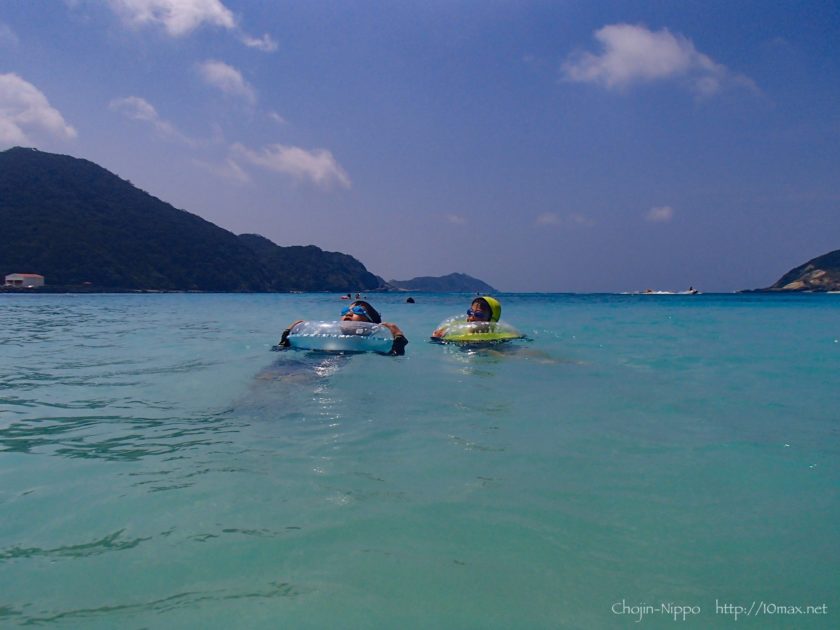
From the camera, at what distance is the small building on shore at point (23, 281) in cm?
8376

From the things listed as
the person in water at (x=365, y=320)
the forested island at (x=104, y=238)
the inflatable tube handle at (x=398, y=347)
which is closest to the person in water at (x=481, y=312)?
the person in water at (x=365, y=320)

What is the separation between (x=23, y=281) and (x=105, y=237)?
28792 mm

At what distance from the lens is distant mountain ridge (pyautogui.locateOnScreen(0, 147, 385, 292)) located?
97.4 m

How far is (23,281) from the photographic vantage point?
84.7 metres

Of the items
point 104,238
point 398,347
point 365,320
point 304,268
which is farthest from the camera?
point 304,268

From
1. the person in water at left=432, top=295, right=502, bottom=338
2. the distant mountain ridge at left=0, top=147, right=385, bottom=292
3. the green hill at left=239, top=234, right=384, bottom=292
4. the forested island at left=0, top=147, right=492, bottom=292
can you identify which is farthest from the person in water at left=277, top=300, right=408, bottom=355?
the green hill at left=239, top=234, right=384, bottom=292

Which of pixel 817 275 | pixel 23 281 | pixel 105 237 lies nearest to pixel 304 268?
pixel 105 237

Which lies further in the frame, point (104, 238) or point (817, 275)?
point (817, 275)

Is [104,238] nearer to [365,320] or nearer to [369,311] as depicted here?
[369,311]

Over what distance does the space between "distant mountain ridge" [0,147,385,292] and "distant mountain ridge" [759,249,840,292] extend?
536 feet

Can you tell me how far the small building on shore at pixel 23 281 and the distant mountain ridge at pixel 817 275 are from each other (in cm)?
19786

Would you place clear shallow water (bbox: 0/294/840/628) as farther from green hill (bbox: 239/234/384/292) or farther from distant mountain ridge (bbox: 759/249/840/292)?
distant mountain ridge (bbox: 759/249/840/292)

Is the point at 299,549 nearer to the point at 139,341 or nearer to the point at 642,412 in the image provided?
the point at 642,412

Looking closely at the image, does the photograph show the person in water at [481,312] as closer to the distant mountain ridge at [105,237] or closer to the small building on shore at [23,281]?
the small building on shore at [23,281]
